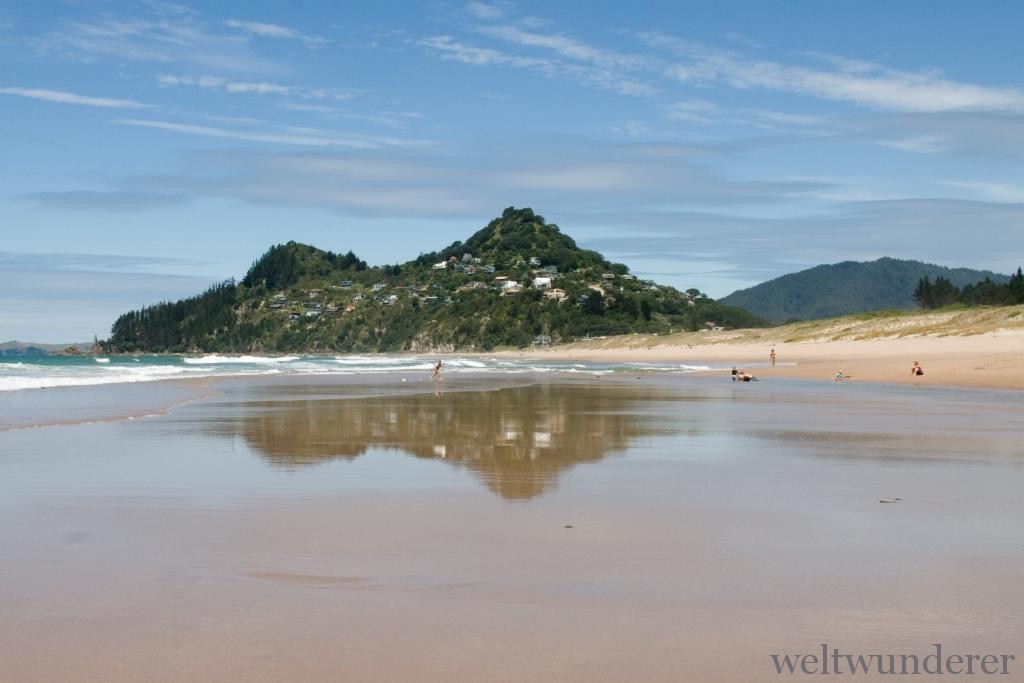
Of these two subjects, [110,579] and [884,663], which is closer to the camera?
[884,663]

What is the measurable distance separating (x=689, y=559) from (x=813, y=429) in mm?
10926

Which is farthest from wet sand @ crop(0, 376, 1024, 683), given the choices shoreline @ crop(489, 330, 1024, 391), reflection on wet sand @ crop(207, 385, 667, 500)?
shoreline @ crop(489, 330, 1024, 391)

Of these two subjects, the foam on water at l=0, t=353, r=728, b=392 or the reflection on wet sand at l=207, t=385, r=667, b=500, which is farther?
the foam on water at l=0, t=353, r=728, b=392

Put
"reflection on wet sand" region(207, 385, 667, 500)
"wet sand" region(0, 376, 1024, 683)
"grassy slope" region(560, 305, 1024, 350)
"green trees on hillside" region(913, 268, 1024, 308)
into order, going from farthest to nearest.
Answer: "green trees on hillside" region(913, 268, 1024, 308) < "grassy slope" region(560, 305, 1024, 350) < "reflection on wet sand" region(207, 385, 667, 500) < "wet sand" region(0, 376, 1024, 683)

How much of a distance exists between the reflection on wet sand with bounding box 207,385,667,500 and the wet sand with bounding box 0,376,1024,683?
0.52 ft

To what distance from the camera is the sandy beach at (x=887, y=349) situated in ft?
124

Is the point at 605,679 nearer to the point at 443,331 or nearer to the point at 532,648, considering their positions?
the point at 532,648

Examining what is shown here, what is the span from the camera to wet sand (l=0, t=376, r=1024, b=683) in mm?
4938

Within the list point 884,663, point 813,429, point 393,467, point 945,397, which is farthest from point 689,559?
point 945,397

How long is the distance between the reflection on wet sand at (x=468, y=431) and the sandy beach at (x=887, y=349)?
1666 cm

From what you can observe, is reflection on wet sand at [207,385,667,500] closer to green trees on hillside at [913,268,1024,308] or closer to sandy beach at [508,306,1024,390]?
sandy beach at [508,306,1024,390]

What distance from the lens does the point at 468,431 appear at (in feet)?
55.1

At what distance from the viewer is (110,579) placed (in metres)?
6.25

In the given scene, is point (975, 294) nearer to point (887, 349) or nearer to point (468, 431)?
point (887, 349)
